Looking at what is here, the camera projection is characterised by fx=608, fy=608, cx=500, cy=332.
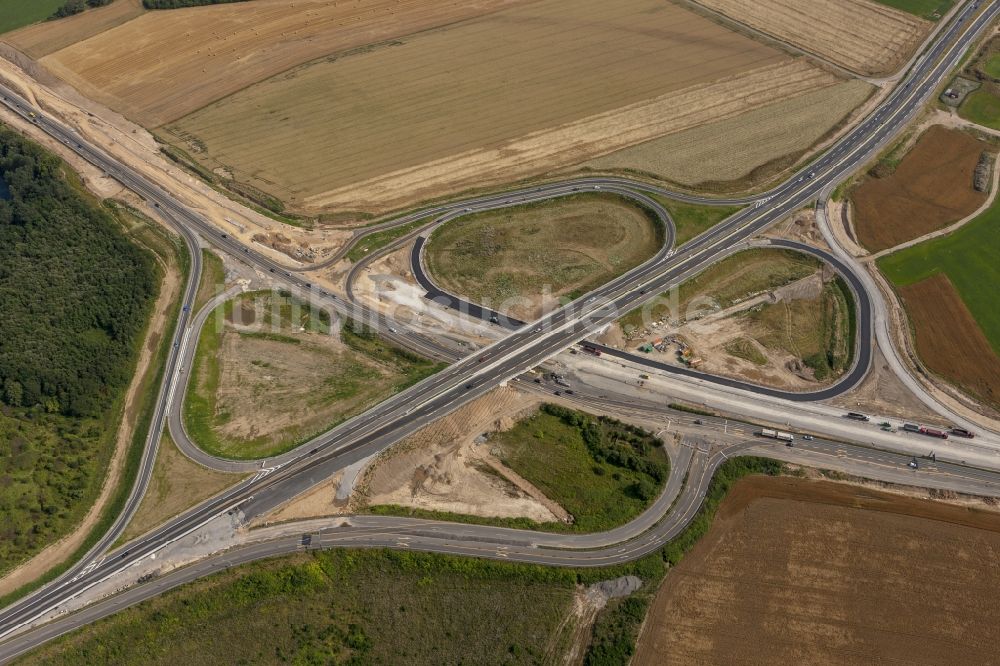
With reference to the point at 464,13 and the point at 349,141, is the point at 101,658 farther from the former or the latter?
the point at 464,13

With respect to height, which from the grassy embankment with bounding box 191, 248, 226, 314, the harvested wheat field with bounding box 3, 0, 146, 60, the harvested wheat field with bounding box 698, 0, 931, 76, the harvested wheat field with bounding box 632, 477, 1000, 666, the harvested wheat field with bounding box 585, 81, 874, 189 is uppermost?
the harvested wheat field with bounding box 3, 0, 146, 60

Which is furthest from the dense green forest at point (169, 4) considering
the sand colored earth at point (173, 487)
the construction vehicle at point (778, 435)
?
the construction vehicle at point (778, 435)

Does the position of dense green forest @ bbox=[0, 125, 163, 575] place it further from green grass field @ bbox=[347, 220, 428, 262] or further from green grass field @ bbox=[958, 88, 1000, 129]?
green grass field @ bbox=[958, 88, 1000, 129]

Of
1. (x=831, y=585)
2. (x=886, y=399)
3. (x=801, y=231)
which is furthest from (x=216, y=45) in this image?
(x=831, y=585)

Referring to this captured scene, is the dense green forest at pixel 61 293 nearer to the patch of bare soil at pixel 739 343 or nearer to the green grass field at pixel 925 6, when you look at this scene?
the patch of bare soil at pixel 739 343

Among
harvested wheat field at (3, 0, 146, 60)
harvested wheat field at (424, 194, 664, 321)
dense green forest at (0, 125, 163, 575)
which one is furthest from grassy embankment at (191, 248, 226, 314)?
harvested wheat field at (3, 0, 146, 60)

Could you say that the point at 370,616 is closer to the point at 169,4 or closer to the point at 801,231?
the point at 801,231

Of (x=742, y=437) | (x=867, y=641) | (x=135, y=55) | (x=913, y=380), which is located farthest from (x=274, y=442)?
(x=135, y=55)
